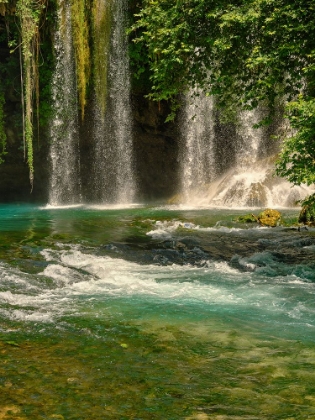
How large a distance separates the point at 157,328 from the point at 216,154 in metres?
19.0

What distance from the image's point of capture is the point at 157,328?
6.22 metres

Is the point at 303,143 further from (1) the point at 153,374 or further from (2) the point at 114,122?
(2) the point at 114,122

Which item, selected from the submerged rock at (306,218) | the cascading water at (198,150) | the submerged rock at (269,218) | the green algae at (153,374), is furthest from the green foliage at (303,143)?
the cascading water at (198,150)

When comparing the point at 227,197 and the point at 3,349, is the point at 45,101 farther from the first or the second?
the point at 3,349

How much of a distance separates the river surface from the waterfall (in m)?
11.7

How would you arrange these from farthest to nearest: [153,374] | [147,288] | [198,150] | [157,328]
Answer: [198,150]
[147,288]
[157,328]
[153,374]

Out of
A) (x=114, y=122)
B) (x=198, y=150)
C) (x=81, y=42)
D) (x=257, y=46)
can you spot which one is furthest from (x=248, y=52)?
(x=198, y=150)

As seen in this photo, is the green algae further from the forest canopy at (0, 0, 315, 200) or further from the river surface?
the forest canopy at (0, 0, 315, 200)

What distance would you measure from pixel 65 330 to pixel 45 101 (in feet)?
59.3

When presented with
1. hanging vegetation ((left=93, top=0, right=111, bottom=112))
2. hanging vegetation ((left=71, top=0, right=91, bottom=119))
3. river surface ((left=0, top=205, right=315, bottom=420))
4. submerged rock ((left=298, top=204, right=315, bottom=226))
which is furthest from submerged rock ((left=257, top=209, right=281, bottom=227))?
hanging vegetation ((left=93, top=0, right=111, bottom=112))

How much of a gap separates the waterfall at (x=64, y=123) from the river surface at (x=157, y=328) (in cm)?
1166

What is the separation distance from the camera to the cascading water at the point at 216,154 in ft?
69.9

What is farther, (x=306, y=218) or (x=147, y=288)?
(x=306, y=218)

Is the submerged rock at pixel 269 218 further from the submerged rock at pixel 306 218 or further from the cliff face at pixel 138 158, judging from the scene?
the cliff face at pixel 138 158
